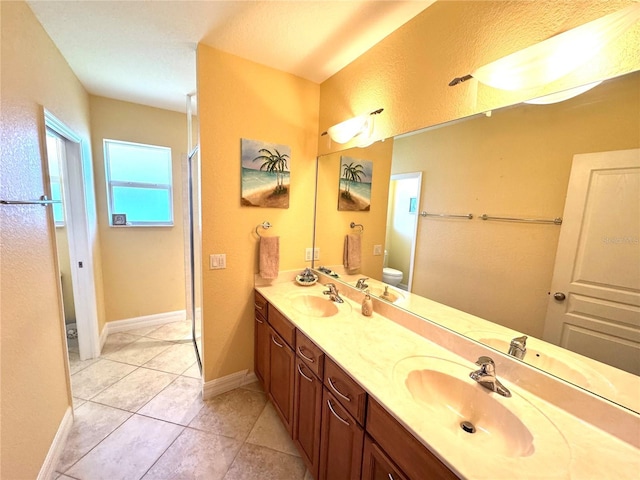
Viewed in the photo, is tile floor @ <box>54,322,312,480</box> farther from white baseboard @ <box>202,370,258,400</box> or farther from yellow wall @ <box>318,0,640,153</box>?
yellow wall @ <box>318,0,640,153</box>

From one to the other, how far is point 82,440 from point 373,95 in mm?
2928

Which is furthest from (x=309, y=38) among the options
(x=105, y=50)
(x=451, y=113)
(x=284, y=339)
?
(x=284, y=339)

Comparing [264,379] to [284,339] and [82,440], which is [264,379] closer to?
[284,339]

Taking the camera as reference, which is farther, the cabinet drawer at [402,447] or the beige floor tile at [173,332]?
the beige floor tile at [173,332]

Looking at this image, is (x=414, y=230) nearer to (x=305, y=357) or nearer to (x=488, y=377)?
(x=488, y=377)

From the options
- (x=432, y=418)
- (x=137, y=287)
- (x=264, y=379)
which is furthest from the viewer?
(x=137, y=287)

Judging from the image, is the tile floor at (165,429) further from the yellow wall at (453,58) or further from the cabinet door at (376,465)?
the yellow wall at (453,58)

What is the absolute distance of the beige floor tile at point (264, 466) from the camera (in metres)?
1.41

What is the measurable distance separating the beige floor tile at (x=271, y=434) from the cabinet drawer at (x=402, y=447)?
3.19 feet

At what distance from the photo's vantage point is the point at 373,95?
1.66 m

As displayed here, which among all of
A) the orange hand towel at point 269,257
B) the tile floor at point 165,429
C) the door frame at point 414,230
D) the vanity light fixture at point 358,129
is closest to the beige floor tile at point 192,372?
the tile floor at point 165,429

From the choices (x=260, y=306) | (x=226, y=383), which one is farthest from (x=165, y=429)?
(x=260, y=306)

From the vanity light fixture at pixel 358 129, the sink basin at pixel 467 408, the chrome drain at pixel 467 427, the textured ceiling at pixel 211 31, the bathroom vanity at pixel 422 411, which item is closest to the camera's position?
the bathroom vanity at pixel 422 411

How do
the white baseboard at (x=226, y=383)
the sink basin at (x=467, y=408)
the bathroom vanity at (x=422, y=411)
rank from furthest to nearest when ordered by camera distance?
the white baseboard at (x=226, y=383) → the sink basin at (x=467, y=408) → the bathroom vanity at (x=422, y=411)
